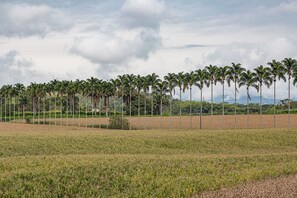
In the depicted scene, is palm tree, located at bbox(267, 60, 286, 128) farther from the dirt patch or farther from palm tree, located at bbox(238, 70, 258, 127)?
the dirt patch

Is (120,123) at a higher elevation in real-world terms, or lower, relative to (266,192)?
lower

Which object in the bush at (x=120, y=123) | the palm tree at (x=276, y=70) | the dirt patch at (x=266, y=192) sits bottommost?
the bush at (x=120, y=123)

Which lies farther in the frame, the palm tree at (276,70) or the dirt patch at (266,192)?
the palm tree at (276,70)

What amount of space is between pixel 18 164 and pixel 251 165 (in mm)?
16840

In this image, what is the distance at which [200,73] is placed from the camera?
16288cm

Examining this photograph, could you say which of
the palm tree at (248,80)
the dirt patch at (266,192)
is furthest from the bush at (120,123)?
the dirt patch at (266,192)

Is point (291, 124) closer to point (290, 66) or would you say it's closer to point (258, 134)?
point (290, 66)

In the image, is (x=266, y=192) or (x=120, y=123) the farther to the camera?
(x=120, y=123)

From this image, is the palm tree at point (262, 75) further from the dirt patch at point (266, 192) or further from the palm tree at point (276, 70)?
the dirt patch at point (266, 192)

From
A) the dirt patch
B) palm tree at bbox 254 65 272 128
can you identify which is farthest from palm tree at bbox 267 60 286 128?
the dirt patch

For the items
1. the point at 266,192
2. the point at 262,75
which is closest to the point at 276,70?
the point at 262,75

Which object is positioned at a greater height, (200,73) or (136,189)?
(200,73)

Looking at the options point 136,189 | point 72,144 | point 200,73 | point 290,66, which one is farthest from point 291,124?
point 136,189

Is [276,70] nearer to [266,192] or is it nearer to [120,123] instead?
[120,123]
